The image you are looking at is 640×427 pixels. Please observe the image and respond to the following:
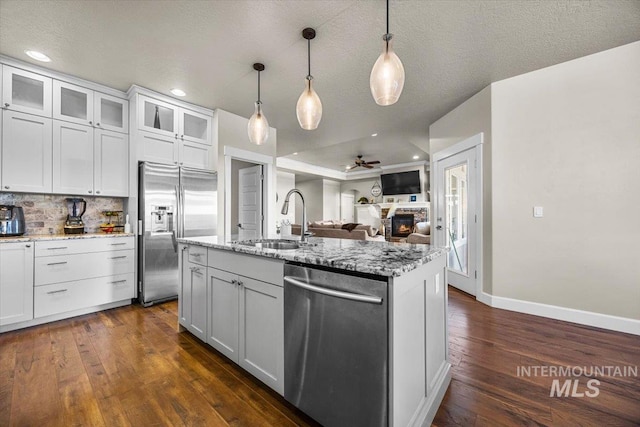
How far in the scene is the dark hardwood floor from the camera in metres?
1.45

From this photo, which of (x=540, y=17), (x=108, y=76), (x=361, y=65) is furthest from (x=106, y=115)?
(x=540, y=17)

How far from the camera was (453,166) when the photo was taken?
406cm

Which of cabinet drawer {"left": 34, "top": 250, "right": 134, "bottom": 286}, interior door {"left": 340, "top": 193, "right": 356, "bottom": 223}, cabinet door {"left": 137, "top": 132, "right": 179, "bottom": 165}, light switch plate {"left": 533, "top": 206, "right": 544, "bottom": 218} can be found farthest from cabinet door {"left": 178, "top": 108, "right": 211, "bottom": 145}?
interior door {"left": 340, "top": 193, "right": 356, "bottom": 223}

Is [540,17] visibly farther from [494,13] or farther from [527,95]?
[527,95]

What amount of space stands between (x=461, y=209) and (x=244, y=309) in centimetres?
346

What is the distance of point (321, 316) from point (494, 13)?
265cm

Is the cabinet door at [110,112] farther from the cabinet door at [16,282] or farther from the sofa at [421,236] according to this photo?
the sofa at [421,236]

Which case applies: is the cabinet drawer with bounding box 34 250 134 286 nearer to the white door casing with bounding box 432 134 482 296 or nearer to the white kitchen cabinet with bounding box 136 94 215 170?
the white kitchen cabinet with bounding box 136 94 215 170

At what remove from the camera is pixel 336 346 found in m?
1.23

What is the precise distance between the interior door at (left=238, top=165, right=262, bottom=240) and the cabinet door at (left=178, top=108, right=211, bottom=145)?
1.03 metres

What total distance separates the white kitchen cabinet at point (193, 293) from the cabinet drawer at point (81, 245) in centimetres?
132

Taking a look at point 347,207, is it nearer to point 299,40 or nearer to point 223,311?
point 299,40

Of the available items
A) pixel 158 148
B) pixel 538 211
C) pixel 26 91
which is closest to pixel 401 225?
pixel 538 211

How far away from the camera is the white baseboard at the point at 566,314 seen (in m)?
2.51
